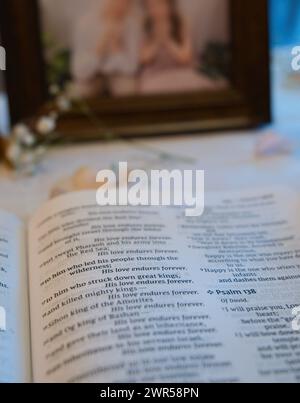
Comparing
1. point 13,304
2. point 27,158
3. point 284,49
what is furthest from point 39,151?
point 284,49

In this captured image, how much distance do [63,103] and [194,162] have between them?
172 mm

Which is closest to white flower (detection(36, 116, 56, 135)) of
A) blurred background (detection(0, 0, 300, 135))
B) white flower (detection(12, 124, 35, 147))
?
white flower (detection(12, 124, 35, 147))

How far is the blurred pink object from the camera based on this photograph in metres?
0.73

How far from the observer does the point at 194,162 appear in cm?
72

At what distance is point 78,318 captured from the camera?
0.41 metres

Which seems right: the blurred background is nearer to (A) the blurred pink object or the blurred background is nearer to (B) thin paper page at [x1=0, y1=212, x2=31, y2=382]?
(A) the blurred pink object

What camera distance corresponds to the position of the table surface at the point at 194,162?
66 centimetres

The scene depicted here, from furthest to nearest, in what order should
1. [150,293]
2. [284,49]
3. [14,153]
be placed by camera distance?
[284,49], [14,153], [150,293]

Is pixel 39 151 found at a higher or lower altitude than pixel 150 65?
lower

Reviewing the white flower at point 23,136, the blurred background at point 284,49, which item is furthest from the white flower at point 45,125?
the blurred background at point 284,49

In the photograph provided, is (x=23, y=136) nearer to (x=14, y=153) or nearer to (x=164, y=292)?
(x=14, y=153)

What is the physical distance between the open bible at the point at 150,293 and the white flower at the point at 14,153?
0.49 feet

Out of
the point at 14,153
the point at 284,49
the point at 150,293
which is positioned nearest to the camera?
the point at 150,293
